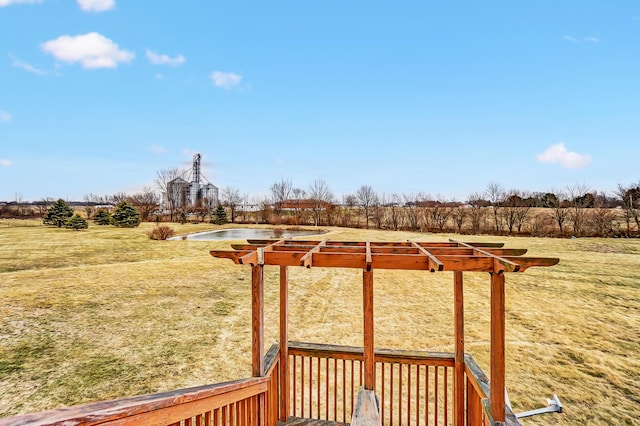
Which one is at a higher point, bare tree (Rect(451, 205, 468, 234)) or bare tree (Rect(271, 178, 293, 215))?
bare tree (Rect(271, 178, 293, 215))

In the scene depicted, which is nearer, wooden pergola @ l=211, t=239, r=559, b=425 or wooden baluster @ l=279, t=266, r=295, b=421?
wooden pergola @ l=211, t=239, r=559, b=425

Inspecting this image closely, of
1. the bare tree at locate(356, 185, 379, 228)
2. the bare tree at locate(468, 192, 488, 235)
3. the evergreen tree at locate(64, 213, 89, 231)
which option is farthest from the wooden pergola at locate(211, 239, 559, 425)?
the bare tree at locate(356, 185, 379, 228)

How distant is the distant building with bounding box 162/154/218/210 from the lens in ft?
133

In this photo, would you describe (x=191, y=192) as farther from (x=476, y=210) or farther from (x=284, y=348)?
(x=284, y=348)

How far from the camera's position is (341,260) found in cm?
255

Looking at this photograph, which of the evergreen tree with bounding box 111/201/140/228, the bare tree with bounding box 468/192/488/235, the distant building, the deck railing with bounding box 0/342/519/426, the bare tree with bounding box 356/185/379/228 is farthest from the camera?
the distant building

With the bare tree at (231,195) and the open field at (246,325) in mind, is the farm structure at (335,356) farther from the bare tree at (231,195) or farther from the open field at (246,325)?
the bare tree at (231,195)

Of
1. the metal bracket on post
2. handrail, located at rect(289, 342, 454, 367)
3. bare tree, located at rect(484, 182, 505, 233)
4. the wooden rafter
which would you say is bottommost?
the metal bracket on post

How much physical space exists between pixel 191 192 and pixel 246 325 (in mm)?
45227

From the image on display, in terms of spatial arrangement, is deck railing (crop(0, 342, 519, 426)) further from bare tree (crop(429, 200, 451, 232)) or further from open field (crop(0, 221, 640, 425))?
bare tree (crop(429, 200, 451, 232))

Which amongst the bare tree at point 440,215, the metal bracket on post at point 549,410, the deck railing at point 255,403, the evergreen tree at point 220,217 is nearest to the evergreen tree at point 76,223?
the evergreen tree at point 220,217

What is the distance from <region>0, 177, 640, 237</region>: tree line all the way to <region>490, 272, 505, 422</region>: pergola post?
2317cm

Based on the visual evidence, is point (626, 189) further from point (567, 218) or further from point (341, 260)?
point (341, 260)

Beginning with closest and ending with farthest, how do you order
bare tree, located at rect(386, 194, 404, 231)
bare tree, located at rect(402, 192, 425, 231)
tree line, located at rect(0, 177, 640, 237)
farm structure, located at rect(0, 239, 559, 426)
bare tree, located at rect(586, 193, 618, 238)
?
farm structure, located at rect(0, 239, 559, 426) → bare tree, located at rect(586, 193, 618, 238) → tree line, located at rect(0, 177, 640, 237) → bare tree, located at rect(402, 192, 425, 231) → bare tree, located at rect(386, 194, 404, 231)
